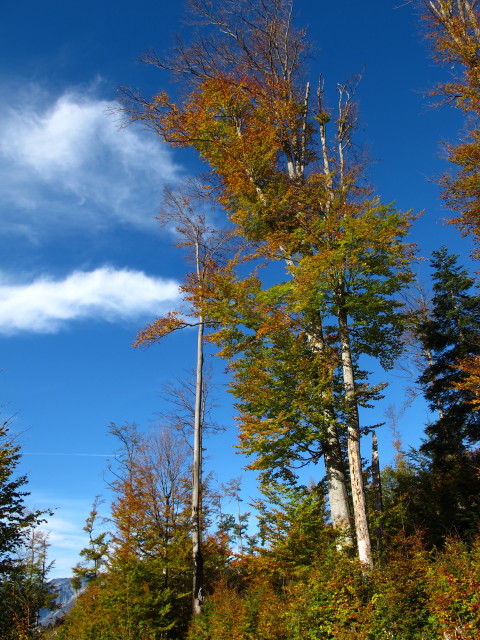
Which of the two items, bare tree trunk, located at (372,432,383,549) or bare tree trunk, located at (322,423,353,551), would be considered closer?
bare tree trunk, located at (322,423,353,551)

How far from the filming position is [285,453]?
31.6 feet

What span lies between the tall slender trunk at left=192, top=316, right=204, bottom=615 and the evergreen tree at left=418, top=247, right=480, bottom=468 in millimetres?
9139

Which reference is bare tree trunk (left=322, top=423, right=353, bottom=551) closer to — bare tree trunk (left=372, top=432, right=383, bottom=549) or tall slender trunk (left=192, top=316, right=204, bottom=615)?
bare tree trunk (left=372, top=432, right=383, bottom=549)

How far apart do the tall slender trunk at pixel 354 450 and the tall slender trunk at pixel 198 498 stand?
3.68 m

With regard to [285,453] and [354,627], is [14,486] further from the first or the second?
[354,627]

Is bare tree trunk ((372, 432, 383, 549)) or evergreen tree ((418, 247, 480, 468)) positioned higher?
evergreen tree ((418, 247, 480, 468))

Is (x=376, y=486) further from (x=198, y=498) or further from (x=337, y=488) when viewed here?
(x=198, y=498)

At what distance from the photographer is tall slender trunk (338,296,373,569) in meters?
7.81

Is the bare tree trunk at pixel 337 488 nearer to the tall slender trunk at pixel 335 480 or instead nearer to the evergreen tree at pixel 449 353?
the tall slender trunk at pixel 335 480

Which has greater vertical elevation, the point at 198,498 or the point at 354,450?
the point at 354,450

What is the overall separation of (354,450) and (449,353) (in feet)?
30.2

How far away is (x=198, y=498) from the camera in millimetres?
12242

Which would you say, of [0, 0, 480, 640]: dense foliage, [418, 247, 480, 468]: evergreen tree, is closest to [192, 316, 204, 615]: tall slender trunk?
[0, 0, 480, 640]: dense foliage

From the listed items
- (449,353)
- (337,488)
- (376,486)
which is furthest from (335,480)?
(449,353)
